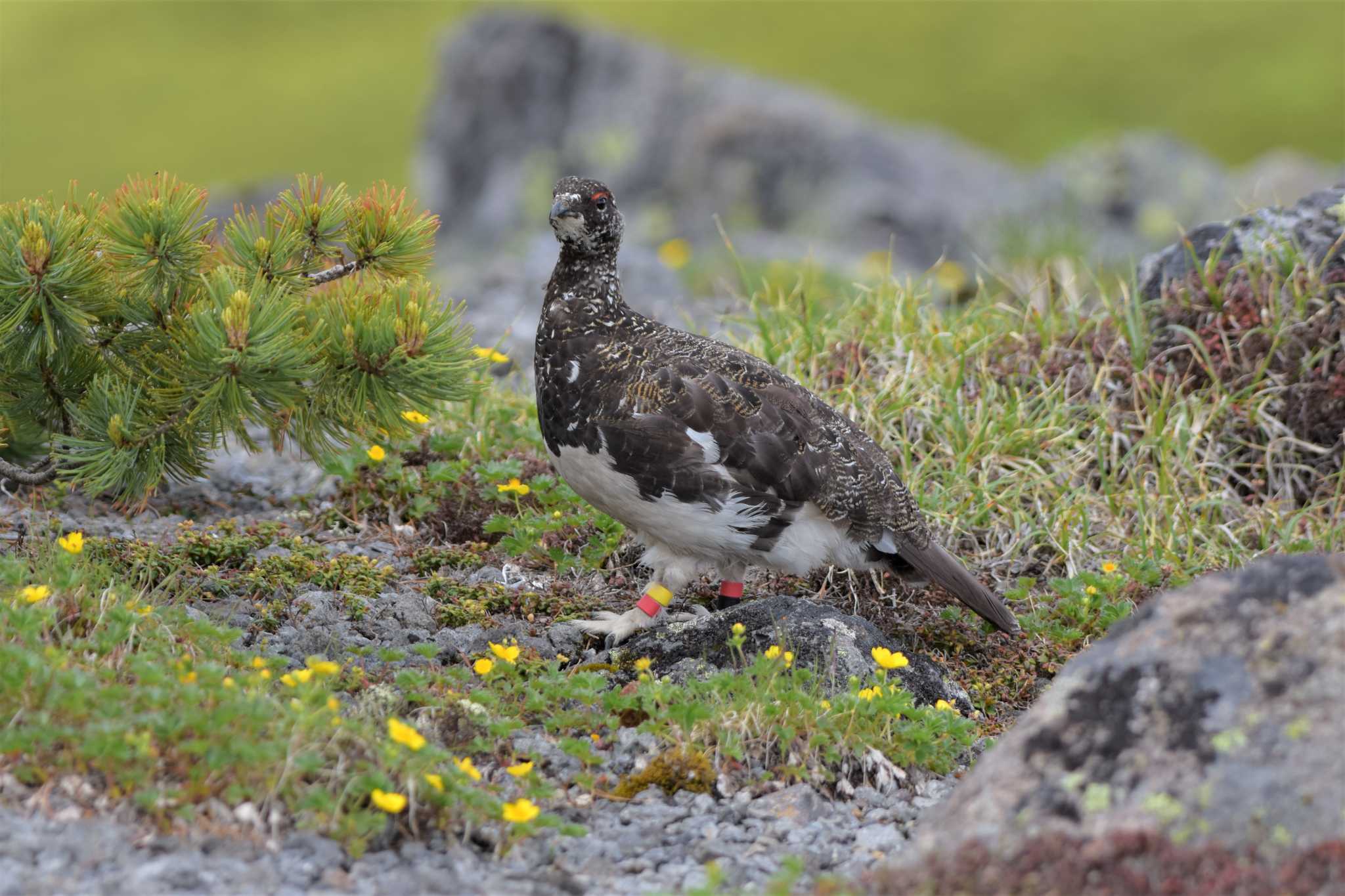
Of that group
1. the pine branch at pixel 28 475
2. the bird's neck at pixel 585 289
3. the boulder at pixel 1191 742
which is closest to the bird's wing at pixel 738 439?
the bird's neck at pixel 585 289

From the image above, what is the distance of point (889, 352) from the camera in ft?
22.7

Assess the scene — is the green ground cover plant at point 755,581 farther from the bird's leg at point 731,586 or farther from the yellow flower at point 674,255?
the yellow flower at point 674,255

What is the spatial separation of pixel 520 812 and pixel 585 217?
7.72ft

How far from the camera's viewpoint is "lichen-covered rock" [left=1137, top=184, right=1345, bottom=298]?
6.85m

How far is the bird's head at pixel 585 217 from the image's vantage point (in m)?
4.80

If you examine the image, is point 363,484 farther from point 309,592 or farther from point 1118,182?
point 1118,182

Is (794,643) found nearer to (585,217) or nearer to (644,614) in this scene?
(644,614)

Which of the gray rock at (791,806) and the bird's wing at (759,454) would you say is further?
the bird's wing at (759,454)

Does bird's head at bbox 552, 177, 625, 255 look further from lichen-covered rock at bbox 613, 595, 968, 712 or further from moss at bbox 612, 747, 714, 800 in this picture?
moss at bbox 612, 747, 714, 800

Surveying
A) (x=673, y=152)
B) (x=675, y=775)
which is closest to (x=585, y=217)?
(x=675, y=775)

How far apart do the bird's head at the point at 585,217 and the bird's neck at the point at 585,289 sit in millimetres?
32

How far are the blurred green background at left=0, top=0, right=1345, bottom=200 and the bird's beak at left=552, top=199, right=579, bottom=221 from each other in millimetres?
14512

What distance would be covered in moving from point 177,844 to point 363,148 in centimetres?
1923

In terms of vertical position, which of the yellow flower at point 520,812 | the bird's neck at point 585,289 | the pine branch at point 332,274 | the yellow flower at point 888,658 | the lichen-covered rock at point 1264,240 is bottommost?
the yellow flower at point 520,812
